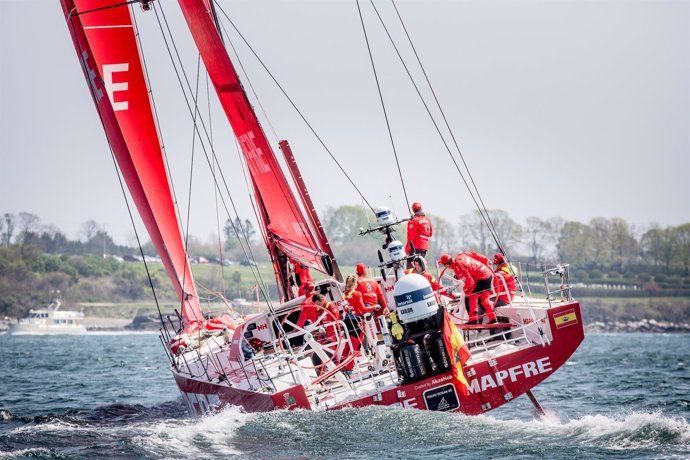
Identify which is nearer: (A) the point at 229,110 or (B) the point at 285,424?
(B) the point at 285,424

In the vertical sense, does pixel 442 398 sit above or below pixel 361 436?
above

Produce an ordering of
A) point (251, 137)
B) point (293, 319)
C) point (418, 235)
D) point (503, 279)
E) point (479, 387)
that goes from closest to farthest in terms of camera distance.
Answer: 1. point (479, 387)
2. point (503, 279)
3. point (418, 235)
4. point (251, 137)
5. point (293, 319)

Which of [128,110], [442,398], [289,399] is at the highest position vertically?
[128,110]

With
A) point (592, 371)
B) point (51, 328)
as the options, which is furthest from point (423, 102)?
point (51, 328)

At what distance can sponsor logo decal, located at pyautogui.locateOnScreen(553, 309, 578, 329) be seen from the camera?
39.7ft

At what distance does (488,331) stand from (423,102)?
11.5ft

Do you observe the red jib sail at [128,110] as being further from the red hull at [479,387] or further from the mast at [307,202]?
the red hull at [479,387]

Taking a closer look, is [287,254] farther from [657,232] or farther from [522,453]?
[657,232]

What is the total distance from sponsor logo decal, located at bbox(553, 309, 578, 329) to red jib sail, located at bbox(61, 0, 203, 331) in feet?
20.8

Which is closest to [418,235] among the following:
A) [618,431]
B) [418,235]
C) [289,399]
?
[418,235]

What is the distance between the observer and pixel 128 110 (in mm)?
16062

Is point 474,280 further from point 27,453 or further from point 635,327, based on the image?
point 635,327

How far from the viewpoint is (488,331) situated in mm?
13422

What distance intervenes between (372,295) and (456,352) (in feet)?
5.66
